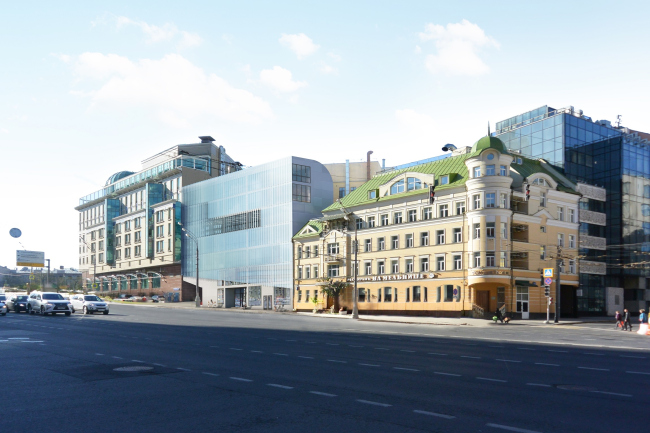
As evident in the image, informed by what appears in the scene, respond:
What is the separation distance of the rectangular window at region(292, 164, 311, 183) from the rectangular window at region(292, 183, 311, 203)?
2.94 ft

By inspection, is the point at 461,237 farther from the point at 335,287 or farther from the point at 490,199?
the point at 335,287

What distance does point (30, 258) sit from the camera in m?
88.2

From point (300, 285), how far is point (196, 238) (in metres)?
32.0

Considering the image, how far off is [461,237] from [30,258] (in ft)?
226

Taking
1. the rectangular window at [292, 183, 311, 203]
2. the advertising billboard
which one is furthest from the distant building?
the rectangular window at [292, 183, 311, 203]

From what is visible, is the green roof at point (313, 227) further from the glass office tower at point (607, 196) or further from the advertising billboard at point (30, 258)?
the advertising billboard at point (30, 258)

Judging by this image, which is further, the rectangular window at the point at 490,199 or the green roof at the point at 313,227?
the green roof at the point at 313,227

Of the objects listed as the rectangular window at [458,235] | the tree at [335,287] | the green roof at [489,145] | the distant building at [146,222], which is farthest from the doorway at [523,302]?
the distant building at [146,222]

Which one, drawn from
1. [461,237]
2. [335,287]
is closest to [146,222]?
[335,287]

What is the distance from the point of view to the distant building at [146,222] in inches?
4107

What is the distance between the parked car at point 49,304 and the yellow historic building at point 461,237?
86.8 feet

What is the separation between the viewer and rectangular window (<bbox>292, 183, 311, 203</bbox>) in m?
80.5

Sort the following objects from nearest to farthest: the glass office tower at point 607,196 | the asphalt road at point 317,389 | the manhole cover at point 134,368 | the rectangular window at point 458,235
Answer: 1. the asphalt road at point 317,389
2. the manhole cover at point 134,368
3. the rectangular window at point 458,235
4. the glass office tower at point 607,196

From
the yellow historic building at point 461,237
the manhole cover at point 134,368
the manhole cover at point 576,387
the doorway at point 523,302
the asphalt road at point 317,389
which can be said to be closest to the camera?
the asphalt road at point 317,389
